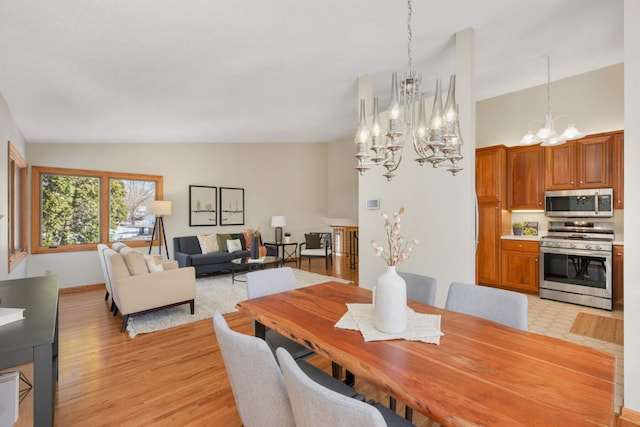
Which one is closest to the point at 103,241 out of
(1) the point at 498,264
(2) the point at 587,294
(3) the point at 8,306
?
(3) the point at 8,306

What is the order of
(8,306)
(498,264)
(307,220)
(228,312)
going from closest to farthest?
(8,306), (228,312), (498,264), (307,220)

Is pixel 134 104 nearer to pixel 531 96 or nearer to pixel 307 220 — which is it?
pixel 307 220

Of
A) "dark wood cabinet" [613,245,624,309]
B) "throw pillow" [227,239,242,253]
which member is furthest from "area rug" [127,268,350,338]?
"dark wood cabinet" [613,245,624,309]

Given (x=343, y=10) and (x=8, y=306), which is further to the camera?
(x=343, y=10)

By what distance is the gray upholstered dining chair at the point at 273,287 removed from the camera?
1.98 metres

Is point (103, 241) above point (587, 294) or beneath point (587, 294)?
above

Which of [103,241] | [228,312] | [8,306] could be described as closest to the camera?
[8,306]

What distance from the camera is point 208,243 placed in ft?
21.1

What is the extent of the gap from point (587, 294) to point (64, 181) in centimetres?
796

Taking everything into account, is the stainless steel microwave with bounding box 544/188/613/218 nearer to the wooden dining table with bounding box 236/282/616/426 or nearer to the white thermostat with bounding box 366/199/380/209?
the white thermostat with bounding box 366/199/380/209

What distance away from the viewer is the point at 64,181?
512 centimetres

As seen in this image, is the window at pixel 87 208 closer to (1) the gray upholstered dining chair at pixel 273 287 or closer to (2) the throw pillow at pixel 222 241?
(2) the throw pillow at pixel 222 241

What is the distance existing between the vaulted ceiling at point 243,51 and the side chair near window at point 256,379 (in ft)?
7.06

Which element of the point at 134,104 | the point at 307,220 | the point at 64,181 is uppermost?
the point at 134,104
